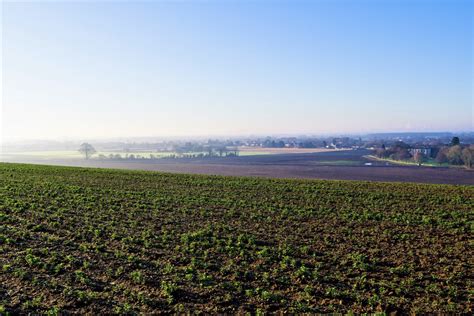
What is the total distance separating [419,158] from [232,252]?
67317 millimetres

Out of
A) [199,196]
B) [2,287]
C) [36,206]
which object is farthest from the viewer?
[199,196]

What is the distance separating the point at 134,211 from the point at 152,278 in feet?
28.1

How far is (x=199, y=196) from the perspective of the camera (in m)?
23.4

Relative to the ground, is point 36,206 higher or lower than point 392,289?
higher

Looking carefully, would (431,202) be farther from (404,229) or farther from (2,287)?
(2,287)

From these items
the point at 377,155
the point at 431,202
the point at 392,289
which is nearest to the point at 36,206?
the point at 392,289

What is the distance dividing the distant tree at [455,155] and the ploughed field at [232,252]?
147ft

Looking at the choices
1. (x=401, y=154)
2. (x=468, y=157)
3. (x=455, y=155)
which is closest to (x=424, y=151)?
(x=401, y=154)

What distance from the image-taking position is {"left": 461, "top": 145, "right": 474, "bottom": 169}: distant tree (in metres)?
58.3

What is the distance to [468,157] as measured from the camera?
58.9 m

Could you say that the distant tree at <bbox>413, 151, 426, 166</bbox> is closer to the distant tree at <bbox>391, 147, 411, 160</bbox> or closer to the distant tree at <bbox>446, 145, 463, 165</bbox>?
the distant tree at <bbox>391, 147, 411, 160</bbox>

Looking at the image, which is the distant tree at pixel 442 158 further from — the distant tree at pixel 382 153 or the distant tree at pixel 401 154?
the distant tree at pixel 382 153

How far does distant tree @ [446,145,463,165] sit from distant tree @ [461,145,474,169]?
133 cm

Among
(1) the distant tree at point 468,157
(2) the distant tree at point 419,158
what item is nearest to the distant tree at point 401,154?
(2) the distant tree at point 419,158
